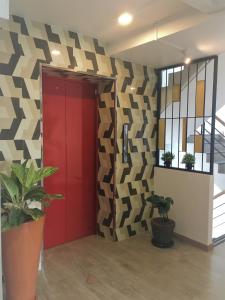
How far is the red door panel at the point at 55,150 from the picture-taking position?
9.86 feet

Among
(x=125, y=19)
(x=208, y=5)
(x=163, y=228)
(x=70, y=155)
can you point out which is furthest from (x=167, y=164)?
(x=208, y=5)

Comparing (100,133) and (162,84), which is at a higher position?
(162,84)

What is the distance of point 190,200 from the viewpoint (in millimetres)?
3305

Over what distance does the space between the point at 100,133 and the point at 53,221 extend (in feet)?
4.18

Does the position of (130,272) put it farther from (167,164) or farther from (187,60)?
(187,60)

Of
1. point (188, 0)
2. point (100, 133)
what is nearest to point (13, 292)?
point (100, 133)

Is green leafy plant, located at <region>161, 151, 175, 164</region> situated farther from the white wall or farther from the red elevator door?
the red elevator door

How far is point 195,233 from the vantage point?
10.7 feet

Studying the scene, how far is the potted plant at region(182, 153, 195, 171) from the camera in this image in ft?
10.8

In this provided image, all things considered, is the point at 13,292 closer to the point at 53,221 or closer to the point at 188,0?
the point at 53,221

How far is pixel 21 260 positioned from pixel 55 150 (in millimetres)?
1377

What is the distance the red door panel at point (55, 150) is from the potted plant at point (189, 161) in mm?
1566

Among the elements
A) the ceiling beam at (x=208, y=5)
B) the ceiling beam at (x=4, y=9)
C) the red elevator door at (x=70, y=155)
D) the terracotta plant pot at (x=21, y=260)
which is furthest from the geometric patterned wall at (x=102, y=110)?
the ceiling beam at (x=208, y=5)

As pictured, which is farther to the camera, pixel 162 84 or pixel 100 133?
pixel 162 84
